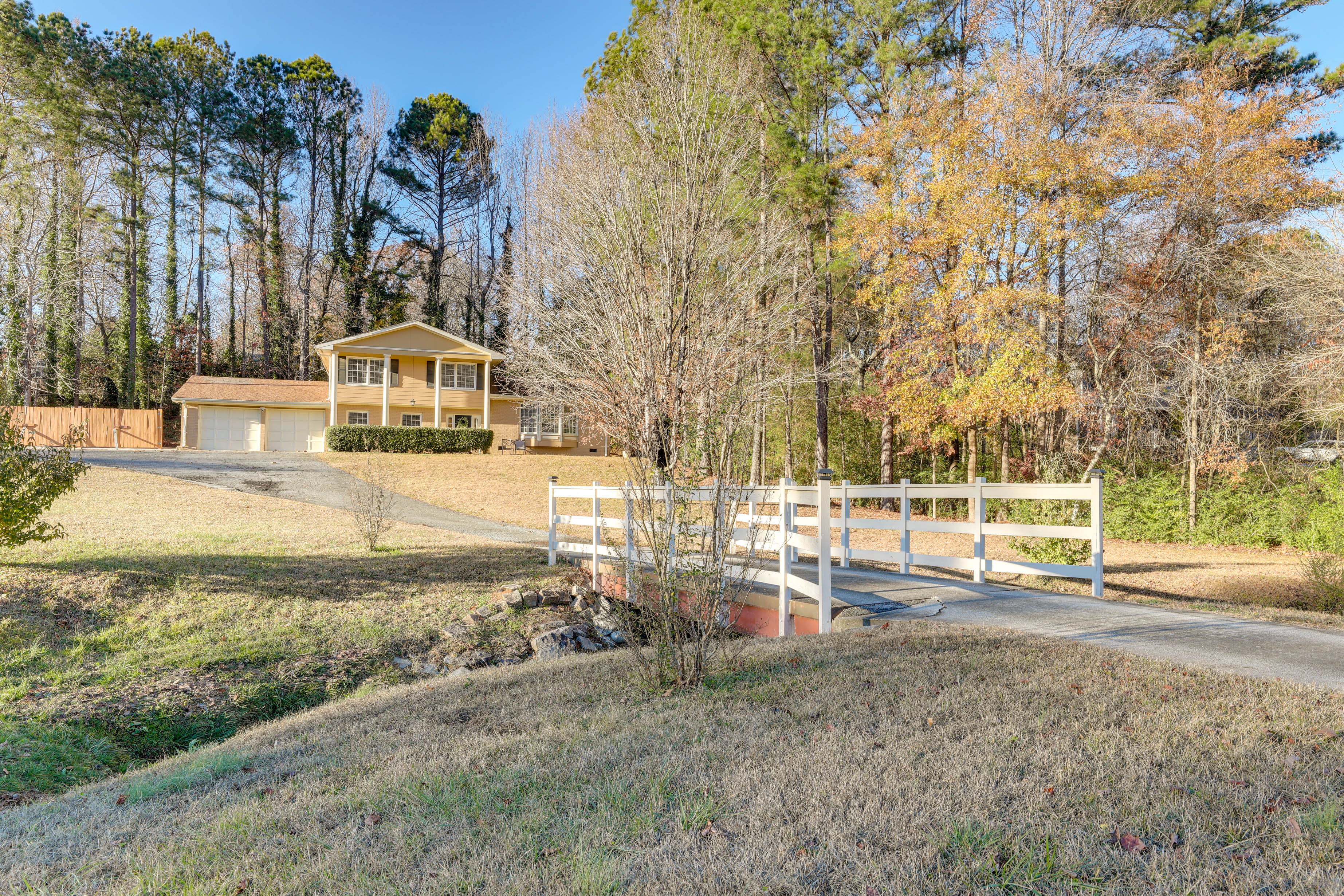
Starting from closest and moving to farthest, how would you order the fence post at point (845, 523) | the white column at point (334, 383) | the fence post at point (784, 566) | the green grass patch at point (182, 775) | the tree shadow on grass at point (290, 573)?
the green grass patch at point (182, 775)
the fence post at point (784, 566)
the tree shadow on grass at point (290, 573)
the fence post at point (845, 523)
the white column at point (334, 383)

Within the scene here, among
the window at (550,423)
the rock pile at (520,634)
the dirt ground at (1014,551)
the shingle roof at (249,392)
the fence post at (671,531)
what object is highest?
the shingle roof at (249,392)

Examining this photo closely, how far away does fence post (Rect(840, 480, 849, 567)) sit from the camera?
9312 millimetres

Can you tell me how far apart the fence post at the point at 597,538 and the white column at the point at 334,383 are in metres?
23.8

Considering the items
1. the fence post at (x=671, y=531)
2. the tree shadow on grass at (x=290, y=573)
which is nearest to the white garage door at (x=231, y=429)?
the tree shadow on grass at (x=290, y=573)

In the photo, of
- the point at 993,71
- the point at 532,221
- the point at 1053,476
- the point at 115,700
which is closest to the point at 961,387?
the point at 1053,476

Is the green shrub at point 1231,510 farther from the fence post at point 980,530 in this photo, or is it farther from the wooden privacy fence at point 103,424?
the wooden privacy fence at point 103,424

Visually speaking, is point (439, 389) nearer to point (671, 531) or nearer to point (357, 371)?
point (357, 371)

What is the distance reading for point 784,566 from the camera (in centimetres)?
652

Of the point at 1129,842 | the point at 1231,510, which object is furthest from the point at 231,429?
the point at 1129,842

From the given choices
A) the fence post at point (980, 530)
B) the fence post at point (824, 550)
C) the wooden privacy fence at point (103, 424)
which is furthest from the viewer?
the wooden privacy fence at point (103, 424)

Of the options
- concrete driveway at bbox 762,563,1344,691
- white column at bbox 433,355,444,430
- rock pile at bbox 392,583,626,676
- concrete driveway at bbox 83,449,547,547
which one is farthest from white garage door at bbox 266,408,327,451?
concrete driveway at bbox 762,563,1344,691

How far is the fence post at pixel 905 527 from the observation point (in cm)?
916

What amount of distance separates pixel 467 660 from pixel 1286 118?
17914 mm

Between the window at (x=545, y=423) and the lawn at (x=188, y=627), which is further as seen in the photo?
the window at (x=545, y=423)
